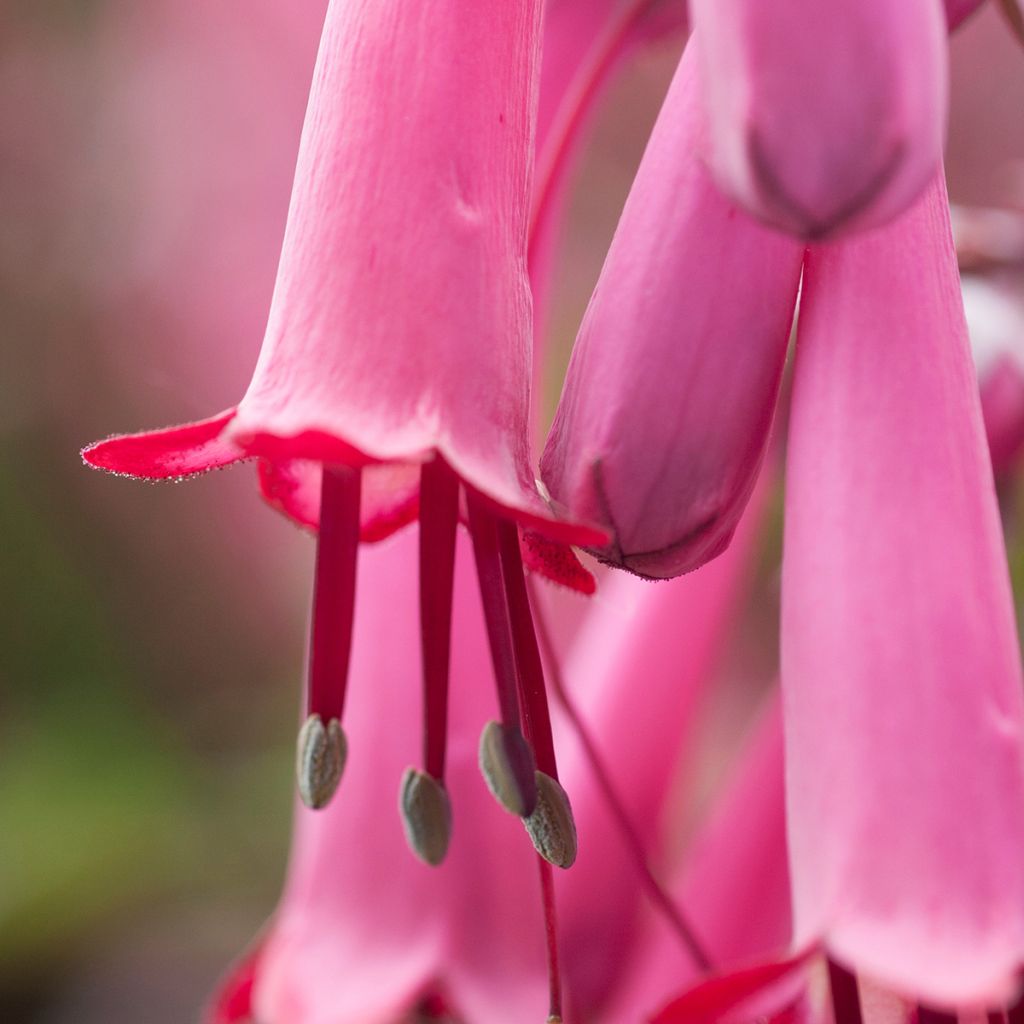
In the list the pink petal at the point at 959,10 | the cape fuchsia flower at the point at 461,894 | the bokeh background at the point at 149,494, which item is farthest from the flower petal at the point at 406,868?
the bokeh background at the point at 149,494

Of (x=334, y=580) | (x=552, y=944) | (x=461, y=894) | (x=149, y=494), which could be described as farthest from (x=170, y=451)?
(x=149, y=494)

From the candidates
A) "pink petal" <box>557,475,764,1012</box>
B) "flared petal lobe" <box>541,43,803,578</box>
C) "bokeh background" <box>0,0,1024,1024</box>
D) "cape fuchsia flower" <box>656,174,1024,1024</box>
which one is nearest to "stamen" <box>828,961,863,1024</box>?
"cape fuchsia flower" <box>656,174,1024,1024</box>

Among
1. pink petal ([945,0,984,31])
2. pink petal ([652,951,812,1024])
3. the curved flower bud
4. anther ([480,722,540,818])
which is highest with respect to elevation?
pink petal ([945,0,984,31])

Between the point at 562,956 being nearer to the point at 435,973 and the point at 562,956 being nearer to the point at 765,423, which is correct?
the point at 435,973

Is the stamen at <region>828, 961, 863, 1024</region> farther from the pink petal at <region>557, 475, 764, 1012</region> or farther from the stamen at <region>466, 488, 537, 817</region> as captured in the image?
the pink petal at <region>557, 475, 764, 1012</region>

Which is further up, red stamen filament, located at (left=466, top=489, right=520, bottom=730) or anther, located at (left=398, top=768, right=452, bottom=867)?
red stamen filament, located at (left=466, top=489, right=520, bottom=730)

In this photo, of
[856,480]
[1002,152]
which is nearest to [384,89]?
[856,480]

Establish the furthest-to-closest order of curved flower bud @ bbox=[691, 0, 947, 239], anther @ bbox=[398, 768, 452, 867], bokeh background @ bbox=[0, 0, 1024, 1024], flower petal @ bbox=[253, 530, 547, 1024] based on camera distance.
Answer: bokeh background @ bbox=[0, 0, 1024, 1024] → flower petal @ bbox=[253, 530, 547, 1024] → anther @ bbox=[398, 768, 452, 867] → curved flower bud @ bbox=[691, 0, 947, 239]

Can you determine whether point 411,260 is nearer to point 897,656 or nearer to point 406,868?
point 897,656
